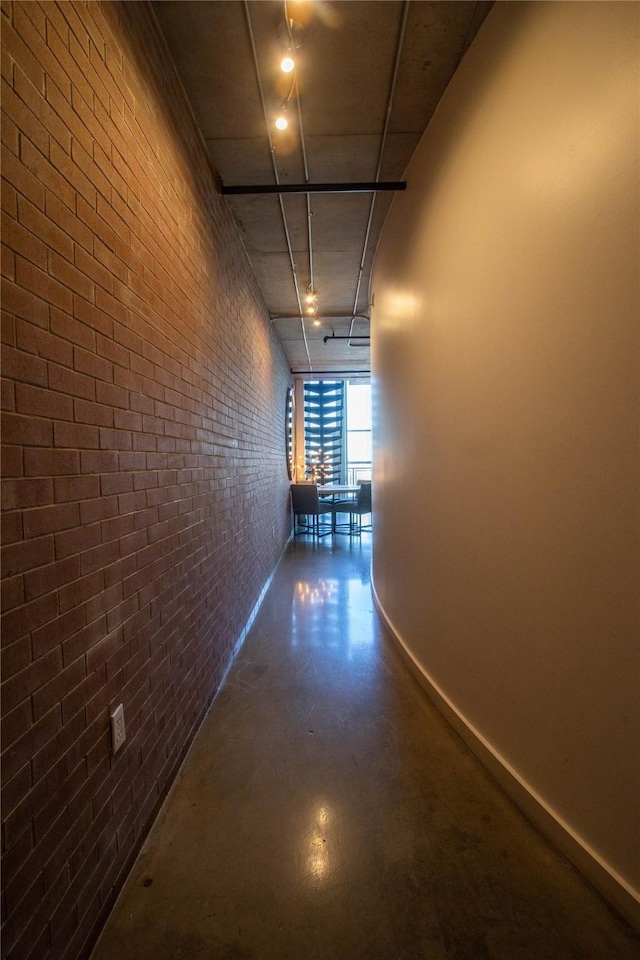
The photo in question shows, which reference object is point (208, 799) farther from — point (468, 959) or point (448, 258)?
point (448, 258)

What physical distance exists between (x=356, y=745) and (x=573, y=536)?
140 centimetres

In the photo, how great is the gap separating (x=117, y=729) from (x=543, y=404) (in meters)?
1.77

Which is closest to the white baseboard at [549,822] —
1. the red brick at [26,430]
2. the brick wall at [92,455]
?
the brick wall at [92,455]

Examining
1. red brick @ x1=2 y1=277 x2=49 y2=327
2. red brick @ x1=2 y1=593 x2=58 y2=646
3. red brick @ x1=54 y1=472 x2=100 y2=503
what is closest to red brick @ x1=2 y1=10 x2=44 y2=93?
red brick @ x1=2 y1=277 x2=49 y2=327

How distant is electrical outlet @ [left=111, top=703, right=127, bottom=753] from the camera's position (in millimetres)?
1153

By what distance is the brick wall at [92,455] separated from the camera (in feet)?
2.67

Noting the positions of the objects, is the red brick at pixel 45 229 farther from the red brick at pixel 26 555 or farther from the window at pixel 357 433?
the window at pixel 357 433

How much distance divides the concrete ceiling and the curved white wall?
0.77 ft

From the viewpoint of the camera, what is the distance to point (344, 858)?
1.26m

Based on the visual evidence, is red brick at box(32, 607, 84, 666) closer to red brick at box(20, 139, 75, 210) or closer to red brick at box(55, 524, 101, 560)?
red brick at box(55, 524, 101, 560)

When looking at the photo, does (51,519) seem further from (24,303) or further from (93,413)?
(24,303)

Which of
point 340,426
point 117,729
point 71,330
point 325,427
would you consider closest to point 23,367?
point 71,330

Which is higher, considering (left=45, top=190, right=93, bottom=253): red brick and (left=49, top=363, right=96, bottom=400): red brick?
(left=45, top=190, right=93, bottom=253): red brick

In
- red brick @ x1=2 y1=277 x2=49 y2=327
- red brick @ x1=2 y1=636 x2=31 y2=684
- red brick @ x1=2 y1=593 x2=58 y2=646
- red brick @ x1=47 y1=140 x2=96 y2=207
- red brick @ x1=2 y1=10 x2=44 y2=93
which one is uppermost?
red brick @ x1=2 y1=10 x2=44 y2=93
